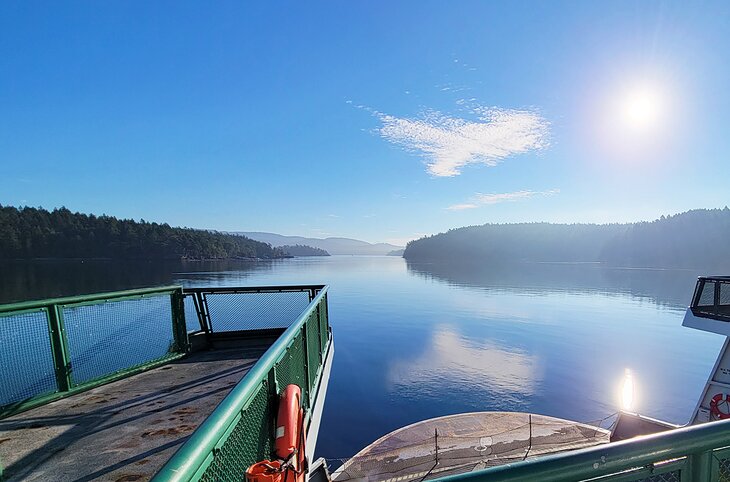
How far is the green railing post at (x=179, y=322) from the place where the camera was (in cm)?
696

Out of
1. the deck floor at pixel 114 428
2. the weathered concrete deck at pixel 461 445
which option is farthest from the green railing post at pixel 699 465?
the weathered concrete deck at pixel 461 445

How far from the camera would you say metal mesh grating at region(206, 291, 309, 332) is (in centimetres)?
763

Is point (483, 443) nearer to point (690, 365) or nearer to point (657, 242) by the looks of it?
point (690, 365)

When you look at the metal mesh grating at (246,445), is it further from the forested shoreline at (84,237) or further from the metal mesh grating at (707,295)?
the forested shoreline at (84,237)

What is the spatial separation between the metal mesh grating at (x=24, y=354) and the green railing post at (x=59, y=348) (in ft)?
0.21

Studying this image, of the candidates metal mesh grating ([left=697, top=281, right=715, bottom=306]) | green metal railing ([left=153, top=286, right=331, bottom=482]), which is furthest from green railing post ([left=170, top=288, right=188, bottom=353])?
metal mesh grating ([left=697, top=281, right=715, bottom=306])

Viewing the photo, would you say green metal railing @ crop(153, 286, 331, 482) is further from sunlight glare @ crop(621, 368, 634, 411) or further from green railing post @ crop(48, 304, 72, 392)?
sunlight glare @ crop(621, 368, 634, 411)

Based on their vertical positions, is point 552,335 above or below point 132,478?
below

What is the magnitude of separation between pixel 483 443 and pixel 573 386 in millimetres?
21052

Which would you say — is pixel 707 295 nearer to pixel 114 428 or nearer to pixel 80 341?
pixel 114 428

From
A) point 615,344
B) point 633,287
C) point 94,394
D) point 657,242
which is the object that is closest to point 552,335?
point 615,344

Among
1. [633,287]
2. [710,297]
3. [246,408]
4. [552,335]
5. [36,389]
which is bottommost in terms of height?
[633,287]

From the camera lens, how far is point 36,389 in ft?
16.2

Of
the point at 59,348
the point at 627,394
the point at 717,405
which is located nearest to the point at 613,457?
the point at 59,348
